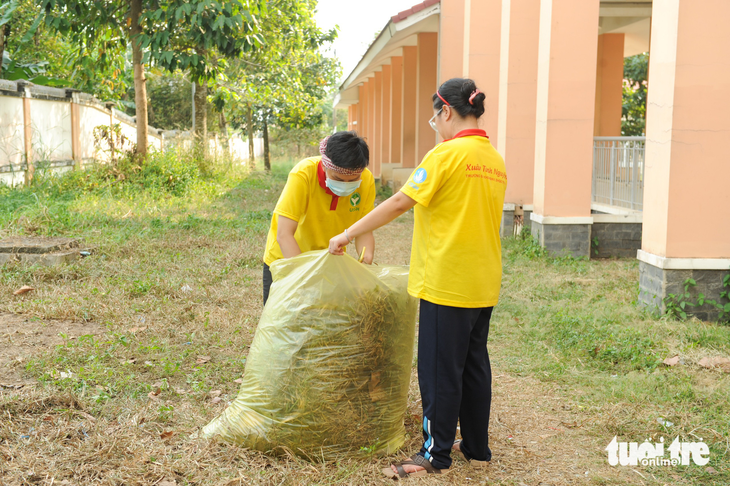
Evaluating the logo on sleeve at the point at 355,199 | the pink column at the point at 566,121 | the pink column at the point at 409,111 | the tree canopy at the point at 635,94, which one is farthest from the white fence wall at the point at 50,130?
the tree canopy at the point at 635,94

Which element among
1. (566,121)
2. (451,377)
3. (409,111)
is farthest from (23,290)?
(409,111)

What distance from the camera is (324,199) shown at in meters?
2.92

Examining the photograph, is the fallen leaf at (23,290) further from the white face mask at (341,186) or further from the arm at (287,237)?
the white face mask at (341,186)

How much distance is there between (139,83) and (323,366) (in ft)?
29.7

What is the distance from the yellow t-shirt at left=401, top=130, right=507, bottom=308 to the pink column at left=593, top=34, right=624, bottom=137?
11.8 m

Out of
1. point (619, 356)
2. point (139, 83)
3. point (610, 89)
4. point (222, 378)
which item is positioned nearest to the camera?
point (222, 378)

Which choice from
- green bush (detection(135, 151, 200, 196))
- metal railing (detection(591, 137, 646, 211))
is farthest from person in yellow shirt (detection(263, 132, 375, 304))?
green bush (detection(135, 151, 200, 196))

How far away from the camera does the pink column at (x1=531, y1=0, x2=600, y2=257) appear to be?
7.19 meters

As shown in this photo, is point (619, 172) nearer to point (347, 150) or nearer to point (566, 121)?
point (566, 121)

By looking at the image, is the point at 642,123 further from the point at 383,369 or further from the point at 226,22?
the point at 383,369

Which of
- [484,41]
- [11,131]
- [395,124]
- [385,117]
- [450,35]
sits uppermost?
[450,35]

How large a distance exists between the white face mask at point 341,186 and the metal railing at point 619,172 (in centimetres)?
569

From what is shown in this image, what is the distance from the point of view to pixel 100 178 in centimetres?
1019

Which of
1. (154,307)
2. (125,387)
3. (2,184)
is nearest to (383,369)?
(125,387)
